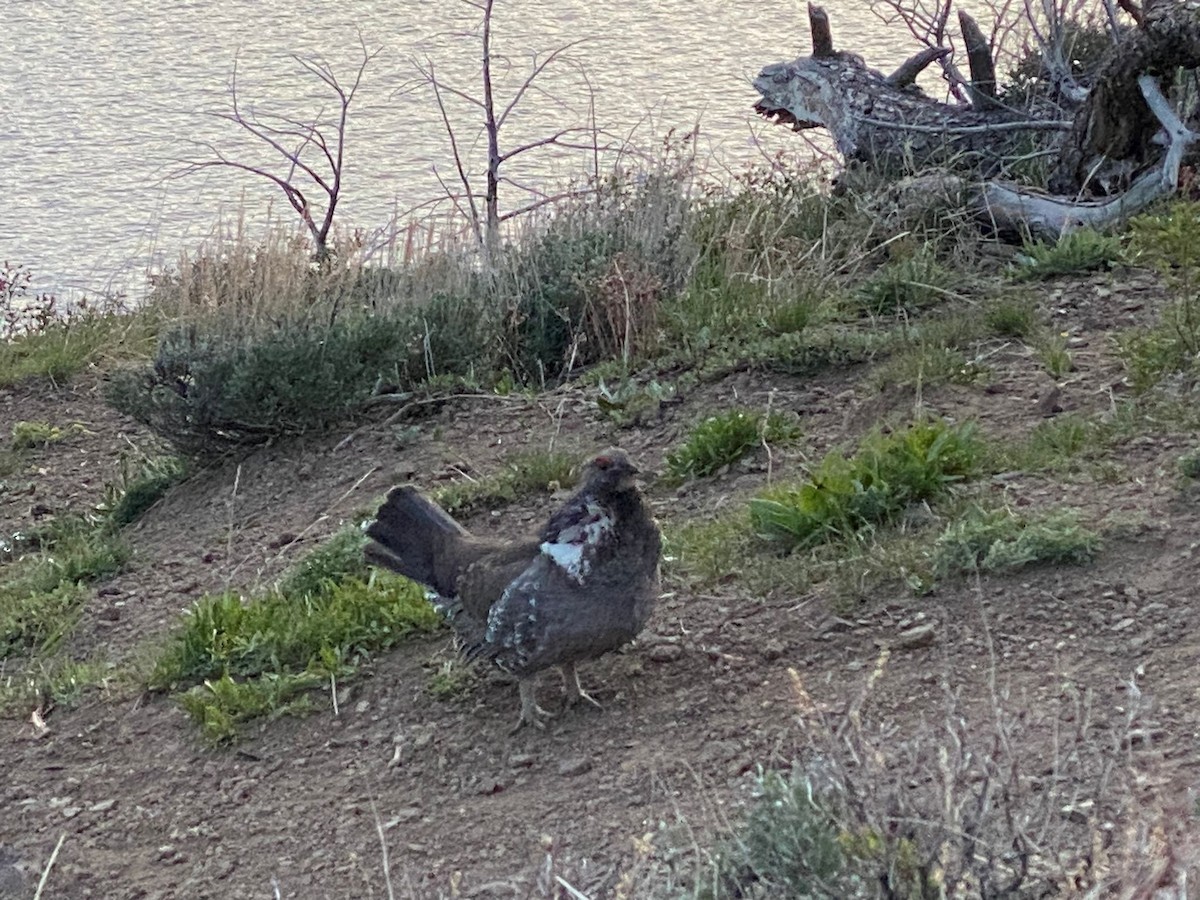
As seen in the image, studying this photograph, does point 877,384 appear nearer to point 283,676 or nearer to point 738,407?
point 738,407

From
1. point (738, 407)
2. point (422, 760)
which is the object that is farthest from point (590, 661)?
point (738, 407)

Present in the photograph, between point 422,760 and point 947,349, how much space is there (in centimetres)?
268

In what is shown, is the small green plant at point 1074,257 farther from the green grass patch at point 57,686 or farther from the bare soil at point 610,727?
the green grass patch at point 57,686

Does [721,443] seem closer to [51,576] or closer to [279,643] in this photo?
[279,643]

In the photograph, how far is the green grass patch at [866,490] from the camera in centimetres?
497

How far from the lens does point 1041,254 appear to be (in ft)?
22.7

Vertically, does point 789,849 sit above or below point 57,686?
above

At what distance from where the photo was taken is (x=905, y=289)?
22.9ft

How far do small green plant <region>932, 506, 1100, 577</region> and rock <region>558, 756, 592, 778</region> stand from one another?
3.54 ft

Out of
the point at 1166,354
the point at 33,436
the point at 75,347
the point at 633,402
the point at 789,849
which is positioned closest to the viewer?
the point at 789,849

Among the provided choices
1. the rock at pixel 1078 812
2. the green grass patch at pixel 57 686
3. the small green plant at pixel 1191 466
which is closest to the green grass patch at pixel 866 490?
the small green plant at pixel 1191 466

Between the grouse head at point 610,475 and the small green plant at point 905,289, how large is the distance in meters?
2.80

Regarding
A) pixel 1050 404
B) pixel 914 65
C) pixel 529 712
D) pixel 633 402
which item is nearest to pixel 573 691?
pixel 529 712

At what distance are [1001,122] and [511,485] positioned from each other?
3878 mm
